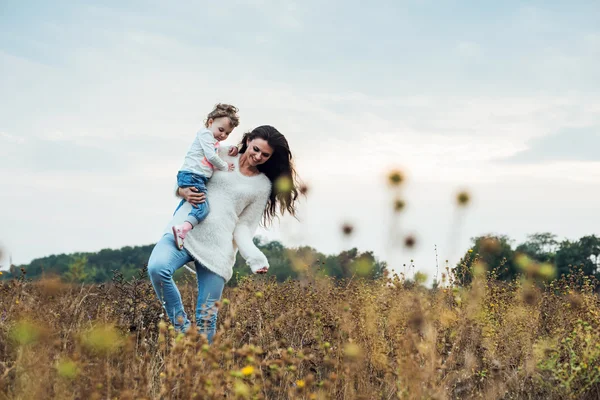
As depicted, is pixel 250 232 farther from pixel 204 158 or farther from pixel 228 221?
pixel 204 158

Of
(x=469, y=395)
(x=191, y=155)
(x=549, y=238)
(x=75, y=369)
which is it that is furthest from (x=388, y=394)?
(x=549, y=238)

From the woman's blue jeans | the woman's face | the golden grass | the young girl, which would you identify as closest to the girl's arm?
the young girl

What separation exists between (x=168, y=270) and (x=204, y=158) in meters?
1.02

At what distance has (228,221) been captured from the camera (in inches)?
194

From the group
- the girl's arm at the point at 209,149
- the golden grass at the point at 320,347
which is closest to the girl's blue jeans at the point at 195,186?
the girl's arm at the point at 209,149

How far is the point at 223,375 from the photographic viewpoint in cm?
270

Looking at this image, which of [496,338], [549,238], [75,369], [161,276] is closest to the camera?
[75,369]

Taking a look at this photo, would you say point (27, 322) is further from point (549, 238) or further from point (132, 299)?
point (549, 238)

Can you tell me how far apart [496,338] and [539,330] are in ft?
2.68

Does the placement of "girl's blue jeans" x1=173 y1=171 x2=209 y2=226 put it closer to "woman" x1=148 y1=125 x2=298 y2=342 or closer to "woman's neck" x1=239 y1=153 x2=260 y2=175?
"woman" x1=148 y1=125 x2=298 y2=342

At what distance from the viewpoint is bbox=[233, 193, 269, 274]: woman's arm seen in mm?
4883

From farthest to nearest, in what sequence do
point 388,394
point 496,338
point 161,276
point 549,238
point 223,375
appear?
point 549,238, point 496,338, point 161,276, point 388,394, point 223,375

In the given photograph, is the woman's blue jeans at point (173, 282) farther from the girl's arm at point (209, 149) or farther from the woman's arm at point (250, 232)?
Result: the girl's arm at point (209, 149)

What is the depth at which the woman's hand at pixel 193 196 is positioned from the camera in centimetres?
476
